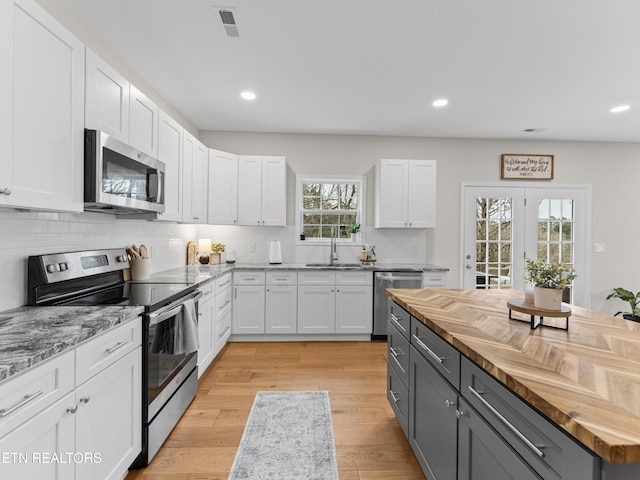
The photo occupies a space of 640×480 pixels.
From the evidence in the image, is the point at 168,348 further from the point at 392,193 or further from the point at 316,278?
the point at 392,193

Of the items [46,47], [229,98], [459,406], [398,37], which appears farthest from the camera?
[229,98]

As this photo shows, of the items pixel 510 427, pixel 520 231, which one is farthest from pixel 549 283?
pixel 520 231

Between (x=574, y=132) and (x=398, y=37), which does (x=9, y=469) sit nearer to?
(x=398, y=37)

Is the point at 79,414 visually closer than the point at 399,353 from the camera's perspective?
Yes

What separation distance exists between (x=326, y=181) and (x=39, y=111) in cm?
342

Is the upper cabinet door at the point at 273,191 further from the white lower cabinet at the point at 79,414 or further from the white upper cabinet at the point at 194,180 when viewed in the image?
the white lower cabinet at the point at 79,414

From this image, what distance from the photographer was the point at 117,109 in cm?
200

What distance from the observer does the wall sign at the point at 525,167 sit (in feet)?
15.0

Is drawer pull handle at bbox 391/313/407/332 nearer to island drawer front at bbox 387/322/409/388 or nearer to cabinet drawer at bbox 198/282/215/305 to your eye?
island drawer front at bbox 387/322/409/388

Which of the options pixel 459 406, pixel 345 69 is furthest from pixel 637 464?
pixel 345 69

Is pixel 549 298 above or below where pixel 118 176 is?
below

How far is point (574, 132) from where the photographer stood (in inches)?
167

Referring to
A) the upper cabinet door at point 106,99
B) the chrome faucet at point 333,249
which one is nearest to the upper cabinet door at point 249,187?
the chrome faucet at point 333,249

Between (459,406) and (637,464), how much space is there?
643 mm
